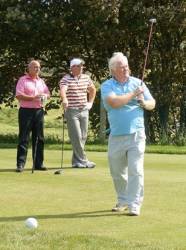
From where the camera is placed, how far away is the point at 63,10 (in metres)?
20.0

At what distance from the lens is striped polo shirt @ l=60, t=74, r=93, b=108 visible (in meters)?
11.7

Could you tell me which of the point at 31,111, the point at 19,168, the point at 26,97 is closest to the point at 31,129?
the point at 31,111

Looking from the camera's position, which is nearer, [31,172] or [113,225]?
[113,225]

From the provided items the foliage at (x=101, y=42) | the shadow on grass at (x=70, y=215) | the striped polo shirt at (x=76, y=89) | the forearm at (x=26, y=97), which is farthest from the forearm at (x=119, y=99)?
the foliage at (x=101, y=42)

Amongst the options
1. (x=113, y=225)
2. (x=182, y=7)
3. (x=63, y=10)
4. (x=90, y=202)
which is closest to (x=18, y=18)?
(x=63, y=10)

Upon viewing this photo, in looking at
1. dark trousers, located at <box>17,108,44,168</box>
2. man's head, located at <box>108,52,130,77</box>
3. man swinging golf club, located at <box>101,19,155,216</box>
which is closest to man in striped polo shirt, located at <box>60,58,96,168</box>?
dark trousers, located at <box>17,108,44,168</box>

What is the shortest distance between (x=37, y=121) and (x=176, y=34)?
31.1ft

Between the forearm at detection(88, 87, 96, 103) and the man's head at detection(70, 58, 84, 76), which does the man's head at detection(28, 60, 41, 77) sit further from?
the forearm at detection(88, 87, 96, 103)

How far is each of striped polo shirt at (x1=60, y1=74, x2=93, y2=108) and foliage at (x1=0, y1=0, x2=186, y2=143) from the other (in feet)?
23.2

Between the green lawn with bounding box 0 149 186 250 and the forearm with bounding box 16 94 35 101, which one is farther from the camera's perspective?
the forearm with bounding box 16 94 35 101

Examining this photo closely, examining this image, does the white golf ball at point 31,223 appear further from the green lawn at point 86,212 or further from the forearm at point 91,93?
the forearm at point 91,93

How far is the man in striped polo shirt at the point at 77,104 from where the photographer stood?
1169 centimetres

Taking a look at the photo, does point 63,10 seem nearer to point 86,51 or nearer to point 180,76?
point 86,51

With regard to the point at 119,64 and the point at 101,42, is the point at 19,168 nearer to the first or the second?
the point at 119,64
